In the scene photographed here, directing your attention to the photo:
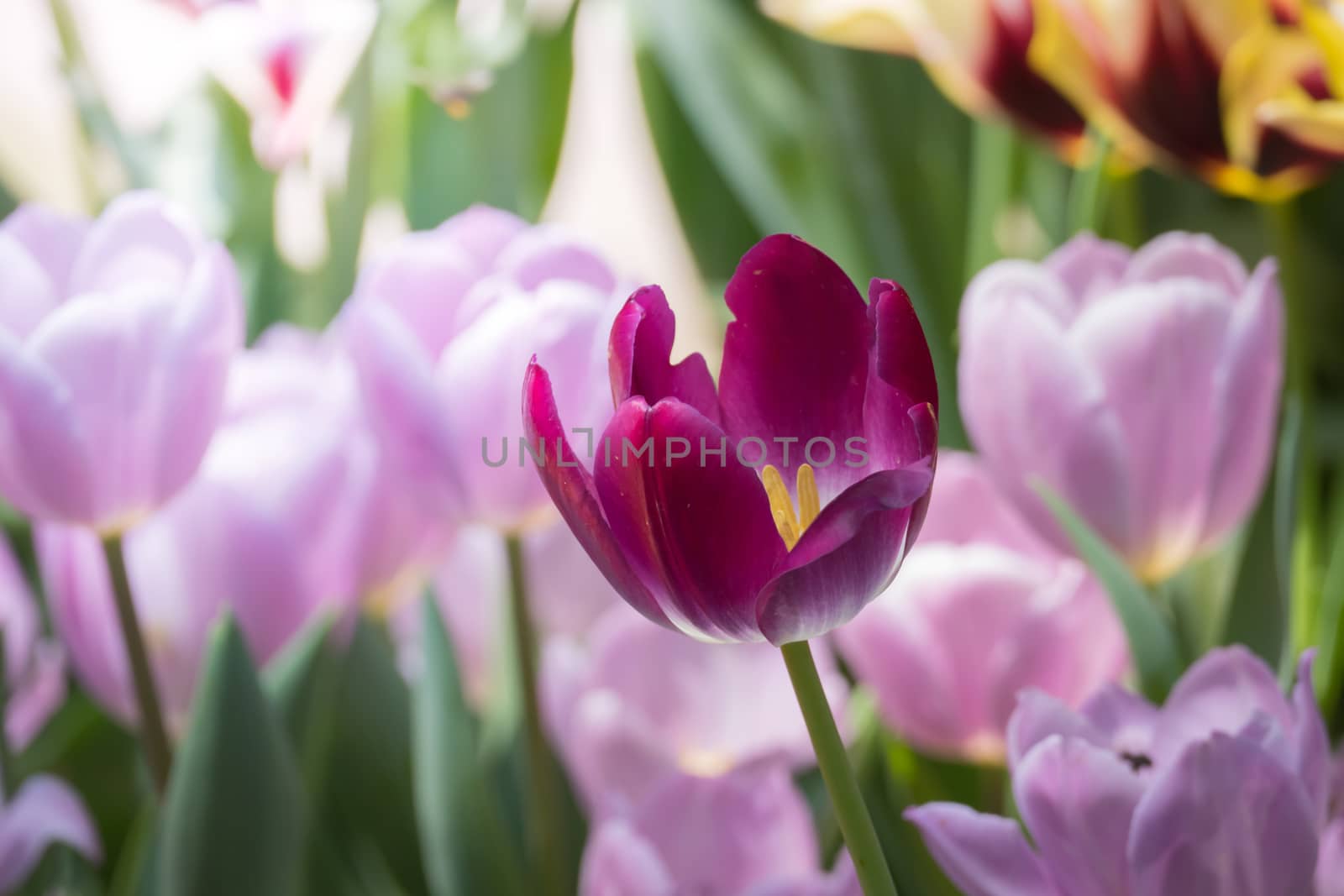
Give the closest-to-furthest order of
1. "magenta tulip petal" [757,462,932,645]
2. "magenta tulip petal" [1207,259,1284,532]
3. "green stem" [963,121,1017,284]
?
1. "magenta tulip petal" [757,462,932,645]
2. "magenta tulip petal" [1207,259,1284,532]
3. "green stem" [963,121,1017,284]

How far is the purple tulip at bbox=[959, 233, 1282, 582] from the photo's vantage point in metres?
0.23

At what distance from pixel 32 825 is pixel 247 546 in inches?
2.3

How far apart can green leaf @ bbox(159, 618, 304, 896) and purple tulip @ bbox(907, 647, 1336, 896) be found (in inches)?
4.4

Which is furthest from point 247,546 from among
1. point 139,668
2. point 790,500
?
point 790,500

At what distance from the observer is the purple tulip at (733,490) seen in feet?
0.41

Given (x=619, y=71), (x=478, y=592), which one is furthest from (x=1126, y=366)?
(x=619, y=71)

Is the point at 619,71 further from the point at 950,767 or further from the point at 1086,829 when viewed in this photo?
the point at 1086,829

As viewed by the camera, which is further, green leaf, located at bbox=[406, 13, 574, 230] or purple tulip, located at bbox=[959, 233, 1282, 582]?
green leaf, located at bbox=[406, 13, 574, 230]

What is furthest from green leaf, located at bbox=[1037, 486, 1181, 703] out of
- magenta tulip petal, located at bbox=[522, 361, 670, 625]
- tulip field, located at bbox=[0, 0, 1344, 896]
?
magenta tulip petal, located at bbox=[522, 361, 670, 625]

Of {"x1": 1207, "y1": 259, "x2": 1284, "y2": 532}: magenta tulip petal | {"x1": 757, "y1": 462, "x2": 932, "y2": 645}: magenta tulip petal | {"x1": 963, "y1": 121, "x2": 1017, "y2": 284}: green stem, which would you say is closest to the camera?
{"x1": 757, "y1": 462, "x2": 932, "y2": 645}: magenta tulip petal

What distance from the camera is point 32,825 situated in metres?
0.24

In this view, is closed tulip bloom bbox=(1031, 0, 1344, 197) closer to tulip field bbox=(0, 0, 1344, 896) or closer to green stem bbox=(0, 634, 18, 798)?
tulip field bbox=(0, 0, 1344, 896)

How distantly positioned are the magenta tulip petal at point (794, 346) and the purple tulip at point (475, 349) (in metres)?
0.07

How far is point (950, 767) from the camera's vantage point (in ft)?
1.03
